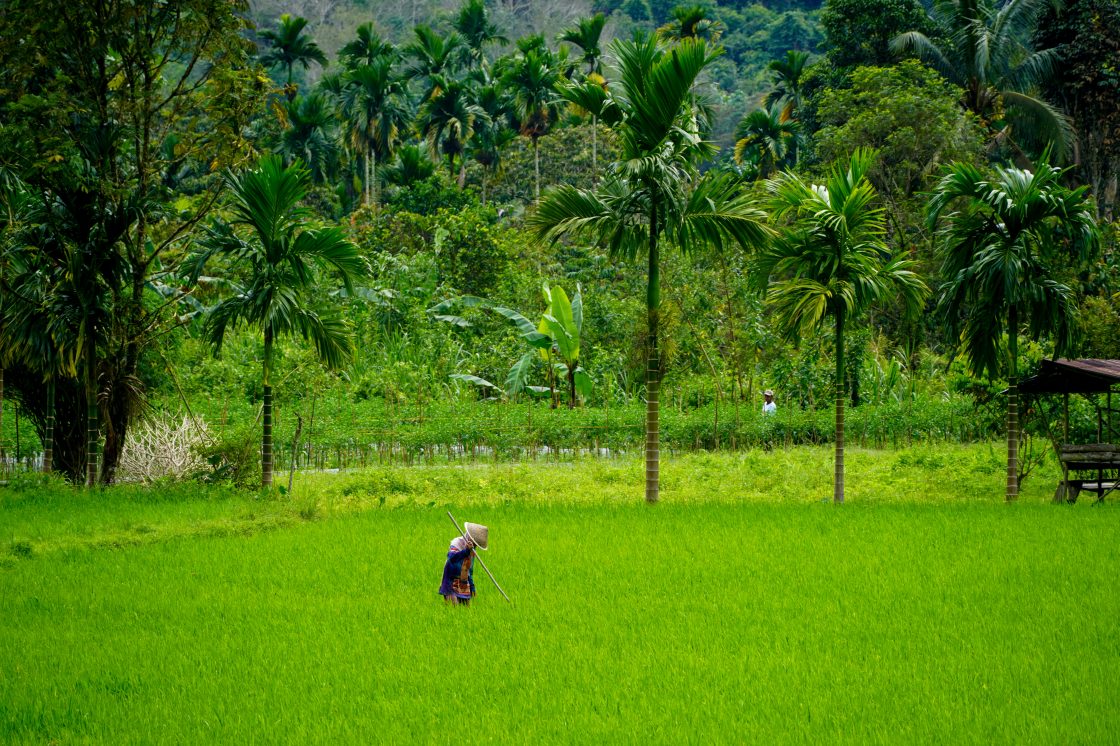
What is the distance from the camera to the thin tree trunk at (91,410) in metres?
15.9

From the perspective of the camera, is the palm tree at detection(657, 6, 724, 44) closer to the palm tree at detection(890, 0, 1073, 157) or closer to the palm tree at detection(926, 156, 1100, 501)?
the palm tree at detection(890, 0, 1073, 157)

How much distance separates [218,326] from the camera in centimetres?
1501

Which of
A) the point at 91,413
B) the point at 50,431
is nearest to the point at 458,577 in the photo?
the point at 91,413

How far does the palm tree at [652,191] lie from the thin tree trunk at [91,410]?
265 inches

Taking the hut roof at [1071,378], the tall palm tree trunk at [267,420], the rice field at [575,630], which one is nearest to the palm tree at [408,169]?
the tall palm tree trunk at [267,420]

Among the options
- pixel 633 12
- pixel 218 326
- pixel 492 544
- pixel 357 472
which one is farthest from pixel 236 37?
pixel 633 12

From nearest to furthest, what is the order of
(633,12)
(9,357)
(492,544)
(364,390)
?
1. (492,544)
2. (9,357)
3. (364,390)
4. (633,12)

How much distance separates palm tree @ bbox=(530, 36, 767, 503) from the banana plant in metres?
6.94

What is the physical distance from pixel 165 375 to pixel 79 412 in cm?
188

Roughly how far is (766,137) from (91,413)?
104 ft

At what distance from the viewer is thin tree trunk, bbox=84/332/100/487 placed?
1588cm

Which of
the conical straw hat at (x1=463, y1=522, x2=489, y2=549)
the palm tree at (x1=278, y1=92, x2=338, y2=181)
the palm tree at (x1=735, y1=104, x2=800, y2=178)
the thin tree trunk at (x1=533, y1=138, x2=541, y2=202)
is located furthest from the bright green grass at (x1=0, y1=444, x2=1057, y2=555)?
the palm tree at (x1=278, y1=92, x2=338, y2=181)

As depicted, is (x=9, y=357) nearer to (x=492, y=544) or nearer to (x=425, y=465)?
(x=425, y=465)

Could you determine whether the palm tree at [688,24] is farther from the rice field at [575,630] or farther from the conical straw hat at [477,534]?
the conical straw hat at [477,534]
